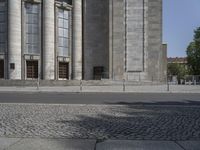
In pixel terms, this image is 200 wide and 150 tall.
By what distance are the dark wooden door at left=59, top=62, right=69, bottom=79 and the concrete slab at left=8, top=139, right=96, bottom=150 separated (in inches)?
1601

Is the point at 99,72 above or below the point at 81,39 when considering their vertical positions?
below

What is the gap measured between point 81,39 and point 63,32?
3194 mm

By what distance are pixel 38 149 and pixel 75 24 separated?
140 feet

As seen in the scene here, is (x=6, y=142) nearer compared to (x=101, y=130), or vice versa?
(x=6, y=142)

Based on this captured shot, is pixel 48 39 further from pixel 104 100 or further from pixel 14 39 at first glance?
pixel 104 100

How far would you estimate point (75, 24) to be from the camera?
48844mm

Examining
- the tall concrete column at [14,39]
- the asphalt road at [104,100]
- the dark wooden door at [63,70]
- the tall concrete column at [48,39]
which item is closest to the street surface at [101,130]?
the asphalt road at [104,100]

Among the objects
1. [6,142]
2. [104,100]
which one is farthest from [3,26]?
[6,142]

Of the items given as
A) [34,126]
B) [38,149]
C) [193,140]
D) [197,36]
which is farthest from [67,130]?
[197,36]

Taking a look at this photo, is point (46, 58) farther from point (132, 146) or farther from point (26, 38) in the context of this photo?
point (132, 146)

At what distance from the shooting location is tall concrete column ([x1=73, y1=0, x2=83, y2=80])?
48.7m

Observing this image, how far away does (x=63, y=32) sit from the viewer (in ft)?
158

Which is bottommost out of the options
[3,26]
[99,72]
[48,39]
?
[99,72]

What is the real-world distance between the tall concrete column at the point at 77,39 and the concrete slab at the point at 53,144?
134 feet
